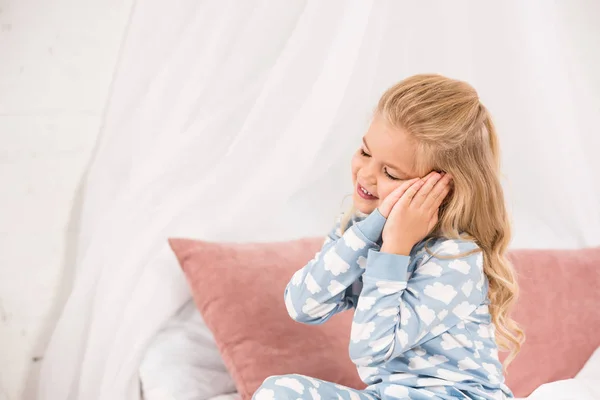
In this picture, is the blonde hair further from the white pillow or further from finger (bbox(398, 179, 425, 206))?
the white pillow

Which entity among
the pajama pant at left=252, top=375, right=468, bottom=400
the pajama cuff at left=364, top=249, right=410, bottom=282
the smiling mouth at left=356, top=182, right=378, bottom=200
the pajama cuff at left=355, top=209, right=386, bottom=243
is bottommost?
the pajama pant at left=252, top=375, right=468, bottom=400

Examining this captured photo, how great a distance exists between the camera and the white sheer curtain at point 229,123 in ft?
5.80

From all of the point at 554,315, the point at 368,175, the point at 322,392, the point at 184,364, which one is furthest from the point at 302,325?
the point at 554,315

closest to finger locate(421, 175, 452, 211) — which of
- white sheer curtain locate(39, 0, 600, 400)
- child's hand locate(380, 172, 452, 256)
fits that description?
child's hand locate(380, 172, 452, 256)

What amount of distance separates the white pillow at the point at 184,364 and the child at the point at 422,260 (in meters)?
0.34

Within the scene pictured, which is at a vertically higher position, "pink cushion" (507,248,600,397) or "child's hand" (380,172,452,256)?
"child's hand" (380,172,452,256)

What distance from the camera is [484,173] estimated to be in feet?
4.52

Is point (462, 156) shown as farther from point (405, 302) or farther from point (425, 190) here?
point (405, 302)

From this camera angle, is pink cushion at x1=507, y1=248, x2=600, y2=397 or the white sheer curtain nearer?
the white sheer curtain

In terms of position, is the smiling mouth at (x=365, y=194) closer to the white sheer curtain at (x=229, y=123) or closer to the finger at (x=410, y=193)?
the finger at (x=410, y=193)

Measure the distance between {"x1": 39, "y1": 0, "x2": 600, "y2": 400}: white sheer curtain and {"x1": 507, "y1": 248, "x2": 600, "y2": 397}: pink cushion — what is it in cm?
48

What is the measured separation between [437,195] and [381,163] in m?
0.11

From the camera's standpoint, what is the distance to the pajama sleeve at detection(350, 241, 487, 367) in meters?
1.30

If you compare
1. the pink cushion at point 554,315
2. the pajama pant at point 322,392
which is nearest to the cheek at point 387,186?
the pajama pant at point 322,392
